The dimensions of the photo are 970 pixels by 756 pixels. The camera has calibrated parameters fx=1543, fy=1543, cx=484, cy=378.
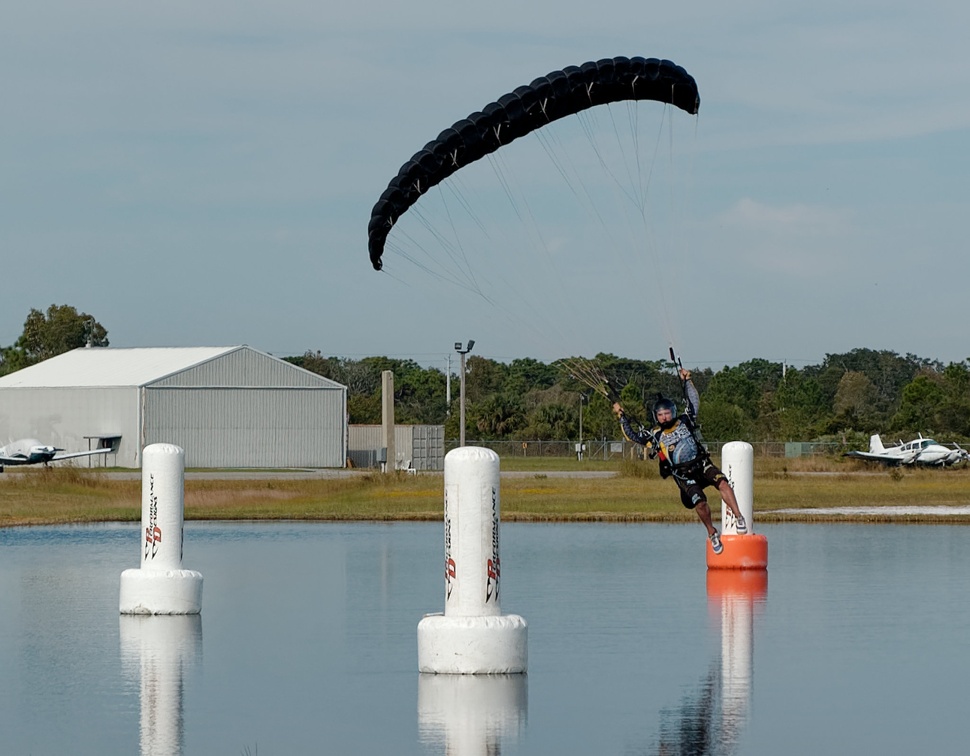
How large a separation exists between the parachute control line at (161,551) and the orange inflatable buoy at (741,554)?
26.2 feet

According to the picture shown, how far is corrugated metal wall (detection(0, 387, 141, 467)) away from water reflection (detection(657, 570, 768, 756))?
64.5m

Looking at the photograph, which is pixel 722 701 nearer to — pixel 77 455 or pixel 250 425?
pixel 77 455

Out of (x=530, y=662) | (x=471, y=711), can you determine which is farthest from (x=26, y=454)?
(x=471, y=711)

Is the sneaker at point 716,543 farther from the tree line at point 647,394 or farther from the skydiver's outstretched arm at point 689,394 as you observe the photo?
the tree line at point 647,394

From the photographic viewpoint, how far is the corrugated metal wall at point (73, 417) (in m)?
79.6

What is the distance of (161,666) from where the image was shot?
550 inches

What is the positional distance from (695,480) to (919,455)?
57.1m

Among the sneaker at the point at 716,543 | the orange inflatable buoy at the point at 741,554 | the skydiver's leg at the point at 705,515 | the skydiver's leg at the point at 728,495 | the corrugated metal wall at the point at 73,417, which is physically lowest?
the orange inflatable buoy at the point at 741,554

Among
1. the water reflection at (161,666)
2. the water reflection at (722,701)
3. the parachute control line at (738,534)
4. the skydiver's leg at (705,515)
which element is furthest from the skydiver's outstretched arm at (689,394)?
the water reflection at (161,666)

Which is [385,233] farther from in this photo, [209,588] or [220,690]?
[220,690]

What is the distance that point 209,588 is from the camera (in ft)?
68.2

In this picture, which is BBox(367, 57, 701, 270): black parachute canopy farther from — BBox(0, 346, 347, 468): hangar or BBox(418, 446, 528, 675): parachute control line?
BBox(0, 346, 347, 468): hangar

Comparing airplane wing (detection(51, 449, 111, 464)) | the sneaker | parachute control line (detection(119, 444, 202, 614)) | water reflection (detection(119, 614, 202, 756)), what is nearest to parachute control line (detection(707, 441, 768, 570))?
the sneaker

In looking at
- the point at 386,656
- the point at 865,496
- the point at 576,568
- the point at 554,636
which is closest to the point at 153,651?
the point at 386,656
